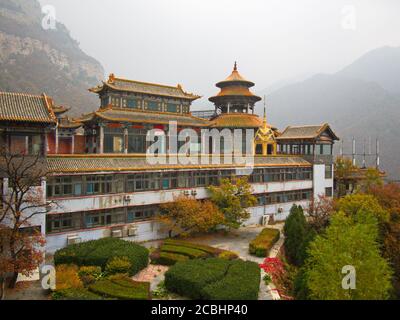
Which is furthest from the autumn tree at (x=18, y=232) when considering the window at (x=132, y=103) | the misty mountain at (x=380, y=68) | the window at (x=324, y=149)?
the misty mountain at (x=380, y=68)

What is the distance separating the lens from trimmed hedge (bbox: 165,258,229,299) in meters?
15.5

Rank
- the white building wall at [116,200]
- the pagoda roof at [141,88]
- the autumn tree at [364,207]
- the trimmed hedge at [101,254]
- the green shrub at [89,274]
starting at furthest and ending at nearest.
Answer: the pagoda roof at [141,88] → the autumn tree at [364,207] → the white building wall at [116,200] → the trimmed hedge at [101,254] → the green shrub at [89,274]

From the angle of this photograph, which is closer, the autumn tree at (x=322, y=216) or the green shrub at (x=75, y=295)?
the green shrub at (x=75, y=295)

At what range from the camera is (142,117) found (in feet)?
101

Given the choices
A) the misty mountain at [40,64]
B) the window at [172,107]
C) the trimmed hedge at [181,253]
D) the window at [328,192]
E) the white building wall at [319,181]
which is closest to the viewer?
the trimmed hedge at [181,253]

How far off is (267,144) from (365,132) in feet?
202

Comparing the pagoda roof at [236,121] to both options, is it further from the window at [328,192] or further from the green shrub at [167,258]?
the green shrub at [167,258]

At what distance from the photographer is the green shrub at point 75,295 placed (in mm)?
14047

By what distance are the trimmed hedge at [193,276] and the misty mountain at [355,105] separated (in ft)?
197

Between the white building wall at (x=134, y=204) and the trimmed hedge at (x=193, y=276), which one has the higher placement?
the white building wall at (x=134, y=204)

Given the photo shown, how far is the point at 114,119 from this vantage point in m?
28.6

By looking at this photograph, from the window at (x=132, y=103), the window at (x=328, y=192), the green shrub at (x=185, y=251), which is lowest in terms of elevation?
the green shrub at (x=185, y=251)

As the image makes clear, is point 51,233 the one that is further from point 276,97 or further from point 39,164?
point 276,97

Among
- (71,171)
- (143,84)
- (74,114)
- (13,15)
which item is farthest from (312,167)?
(13,15)
